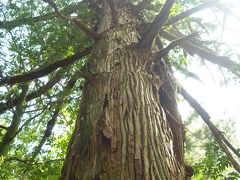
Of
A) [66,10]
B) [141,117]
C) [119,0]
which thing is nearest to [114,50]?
[141,117]

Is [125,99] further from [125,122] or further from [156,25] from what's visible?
[156,25]

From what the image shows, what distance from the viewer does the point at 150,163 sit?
1.51 metres

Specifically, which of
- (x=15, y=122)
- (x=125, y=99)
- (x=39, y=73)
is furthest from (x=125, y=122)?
(x=15, y=122)

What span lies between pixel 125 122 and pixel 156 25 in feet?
3.37

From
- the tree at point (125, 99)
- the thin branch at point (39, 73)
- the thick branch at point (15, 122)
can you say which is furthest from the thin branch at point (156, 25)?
the thick branch at point (15, 122)

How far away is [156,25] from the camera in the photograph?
2.28 metres

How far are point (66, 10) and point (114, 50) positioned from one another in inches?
93.9

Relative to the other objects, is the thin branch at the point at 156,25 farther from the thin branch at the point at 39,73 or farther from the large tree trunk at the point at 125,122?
the thin branch at the point at 39,73

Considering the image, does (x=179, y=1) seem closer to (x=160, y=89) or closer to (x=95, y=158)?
(x=160, y=89)

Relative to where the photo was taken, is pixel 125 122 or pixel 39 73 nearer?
pixel 125 122

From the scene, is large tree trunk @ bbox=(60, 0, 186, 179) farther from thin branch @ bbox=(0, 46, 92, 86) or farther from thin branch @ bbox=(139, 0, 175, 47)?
thin branch @ bbox=(0, 46, 92, 86)

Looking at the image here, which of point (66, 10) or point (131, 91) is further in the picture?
point (66, 10)

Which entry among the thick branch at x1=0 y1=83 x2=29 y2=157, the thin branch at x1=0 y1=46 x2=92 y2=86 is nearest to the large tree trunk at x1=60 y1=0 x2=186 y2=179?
the thin branch at x1=0 y1=46 x2=92 y2=86

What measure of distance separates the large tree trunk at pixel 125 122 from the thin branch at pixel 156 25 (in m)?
0.13
